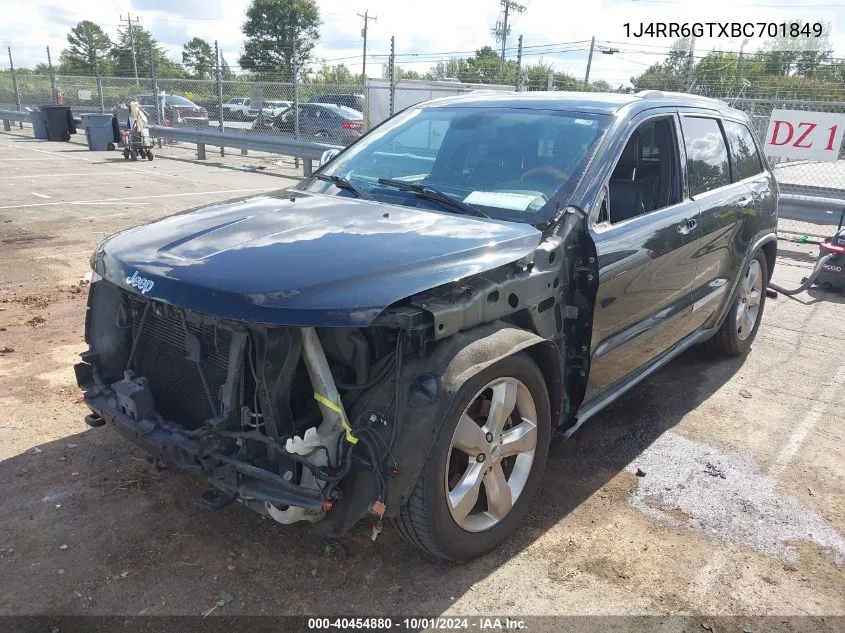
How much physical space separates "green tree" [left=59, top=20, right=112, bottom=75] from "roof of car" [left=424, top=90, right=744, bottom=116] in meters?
57.2

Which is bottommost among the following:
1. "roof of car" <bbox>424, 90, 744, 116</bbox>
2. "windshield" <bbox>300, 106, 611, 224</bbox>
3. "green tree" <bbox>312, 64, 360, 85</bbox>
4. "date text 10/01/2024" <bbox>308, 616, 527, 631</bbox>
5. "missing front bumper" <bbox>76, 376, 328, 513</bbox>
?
"date text 10/01/2024" <bbox>308, 616, 527, 631</bbox>

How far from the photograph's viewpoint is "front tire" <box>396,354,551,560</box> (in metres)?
2.50

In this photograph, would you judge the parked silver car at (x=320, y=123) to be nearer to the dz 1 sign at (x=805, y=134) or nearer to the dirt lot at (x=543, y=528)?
the dz 1 sign at (x=805, y=134)

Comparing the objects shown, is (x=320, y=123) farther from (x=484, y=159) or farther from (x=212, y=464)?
(x=212, y=464)

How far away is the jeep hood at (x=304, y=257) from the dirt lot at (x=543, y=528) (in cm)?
114

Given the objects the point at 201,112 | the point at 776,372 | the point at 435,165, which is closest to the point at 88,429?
the point at 435,165

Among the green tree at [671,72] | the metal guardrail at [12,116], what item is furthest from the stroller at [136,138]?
the green tree at [671,72]

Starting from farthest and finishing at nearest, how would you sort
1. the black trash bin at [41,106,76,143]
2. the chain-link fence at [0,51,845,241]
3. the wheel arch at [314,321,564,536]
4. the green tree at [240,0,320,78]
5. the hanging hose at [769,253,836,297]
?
the green tree at [240,0,320,78]
the black trash bin at [41,106,76,143]
the chain-link fence at [0,51,845,241]
the hanging hose at [769,253,836,297]
the wheel arch at [314,321,564,536]

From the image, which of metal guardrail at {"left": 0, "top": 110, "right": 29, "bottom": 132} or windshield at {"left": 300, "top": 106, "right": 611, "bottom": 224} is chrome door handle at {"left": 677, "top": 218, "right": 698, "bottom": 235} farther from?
metal guardrail at {"left": 0, "top": 110, "right": 29, "bottom": 132}

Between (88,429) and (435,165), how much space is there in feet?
8.03

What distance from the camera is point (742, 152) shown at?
15.8 feet

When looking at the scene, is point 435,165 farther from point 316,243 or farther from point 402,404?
point 402,404

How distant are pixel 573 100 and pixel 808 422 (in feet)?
8.28

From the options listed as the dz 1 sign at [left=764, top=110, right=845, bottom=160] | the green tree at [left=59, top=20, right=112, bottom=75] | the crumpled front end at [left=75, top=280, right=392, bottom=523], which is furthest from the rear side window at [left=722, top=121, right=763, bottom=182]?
the green tree at [left=59, top=20, right=112, bottom=75]
